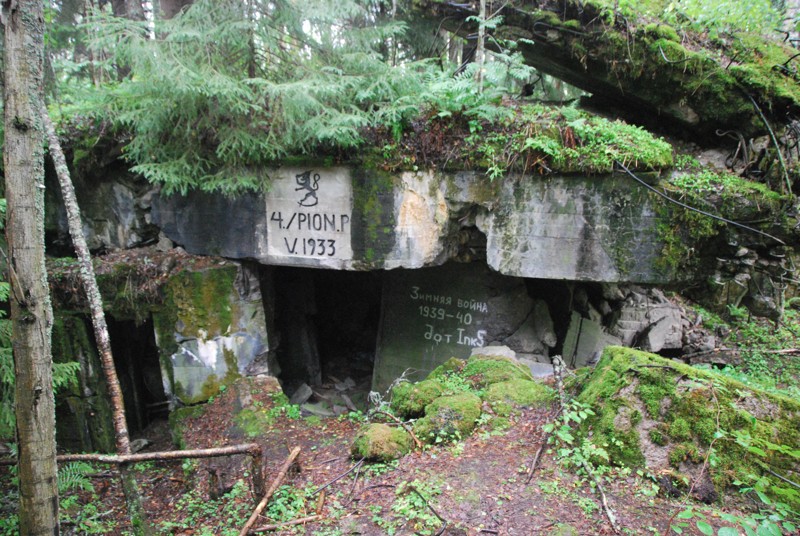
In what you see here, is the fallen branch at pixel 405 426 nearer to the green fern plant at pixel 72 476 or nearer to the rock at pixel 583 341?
the green fern plant at pixel 72 476

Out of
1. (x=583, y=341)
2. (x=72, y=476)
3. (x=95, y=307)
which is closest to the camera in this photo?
(x=95, y=307)

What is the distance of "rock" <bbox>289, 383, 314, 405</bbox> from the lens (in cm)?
747

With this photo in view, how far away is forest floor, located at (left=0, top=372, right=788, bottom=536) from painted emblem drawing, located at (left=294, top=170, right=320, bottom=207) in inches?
113

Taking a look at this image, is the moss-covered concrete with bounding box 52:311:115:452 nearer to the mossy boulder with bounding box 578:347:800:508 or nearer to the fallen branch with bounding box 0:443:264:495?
the fallen branch with bounding box 0:443:264:495

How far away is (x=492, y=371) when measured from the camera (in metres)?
5.02

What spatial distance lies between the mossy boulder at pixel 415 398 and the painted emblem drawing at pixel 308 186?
2.77m

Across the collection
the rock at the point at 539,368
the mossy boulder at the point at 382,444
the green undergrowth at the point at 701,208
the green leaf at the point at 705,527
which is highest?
the green undergrowth at the point at 701,208

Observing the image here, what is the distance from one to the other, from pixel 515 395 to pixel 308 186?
12.1 feet

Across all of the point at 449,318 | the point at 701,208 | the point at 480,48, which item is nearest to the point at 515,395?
the point at 449,318

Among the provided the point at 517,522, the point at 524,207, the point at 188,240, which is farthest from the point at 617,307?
the point at 188,240

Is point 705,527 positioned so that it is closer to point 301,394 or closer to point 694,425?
point 694,425

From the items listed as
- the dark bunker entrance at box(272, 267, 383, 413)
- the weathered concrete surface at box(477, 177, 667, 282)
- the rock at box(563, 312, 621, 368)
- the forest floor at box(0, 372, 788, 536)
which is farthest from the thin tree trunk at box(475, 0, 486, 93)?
the dark bunker entrance at box(272, 267, 383, 413)

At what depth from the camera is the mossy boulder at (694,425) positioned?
9.55ft

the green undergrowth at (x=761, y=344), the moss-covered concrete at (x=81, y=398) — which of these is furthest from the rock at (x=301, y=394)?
the green undergrowth at (x=761, y=344)
